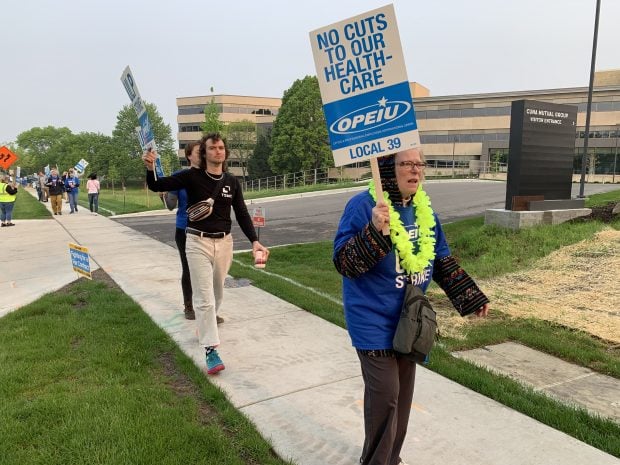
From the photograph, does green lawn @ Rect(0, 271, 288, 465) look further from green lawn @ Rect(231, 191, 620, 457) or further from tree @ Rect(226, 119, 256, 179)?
tree @ Rect(226, 119, 256, 179)

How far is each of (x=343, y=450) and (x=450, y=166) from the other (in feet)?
187

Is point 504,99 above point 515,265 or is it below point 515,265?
above

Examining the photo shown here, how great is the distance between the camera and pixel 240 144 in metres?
66.0

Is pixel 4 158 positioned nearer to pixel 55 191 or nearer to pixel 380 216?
pixel 55 191

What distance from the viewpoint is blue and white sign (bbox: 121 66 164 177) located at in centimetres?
431

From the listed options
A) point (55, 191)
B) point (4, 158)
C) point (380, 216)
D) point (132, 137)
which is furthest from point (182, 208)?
point (132, 137)

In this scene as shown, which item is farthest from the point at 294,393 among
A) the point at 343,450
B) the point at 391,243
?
the point at 391,243

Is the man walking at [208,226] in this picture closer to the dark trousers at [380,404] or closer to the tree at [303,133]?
the dark trousers at [380,404]

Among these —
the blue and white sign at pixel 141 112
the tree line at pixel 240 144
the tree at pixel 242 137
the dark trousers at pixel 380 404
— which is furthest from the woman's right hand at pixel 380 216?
the tree at pixel 242 137

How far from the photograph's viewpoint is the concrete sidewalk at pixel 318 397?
294cm

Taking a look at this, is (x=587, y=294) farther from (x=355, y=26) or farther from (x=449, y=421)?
(x=355, y=26)

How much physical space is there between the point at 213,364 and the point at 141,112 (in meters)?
2.47

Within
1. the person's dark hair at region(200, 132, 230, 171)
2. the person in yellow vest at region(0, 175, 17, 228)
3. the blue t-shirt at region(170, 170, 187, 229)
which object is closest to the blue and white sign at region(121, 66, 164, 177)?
the person's dark hair at region(200, 132, 230, 171)

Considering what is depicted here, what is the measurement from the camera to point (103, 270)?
28.3ft
